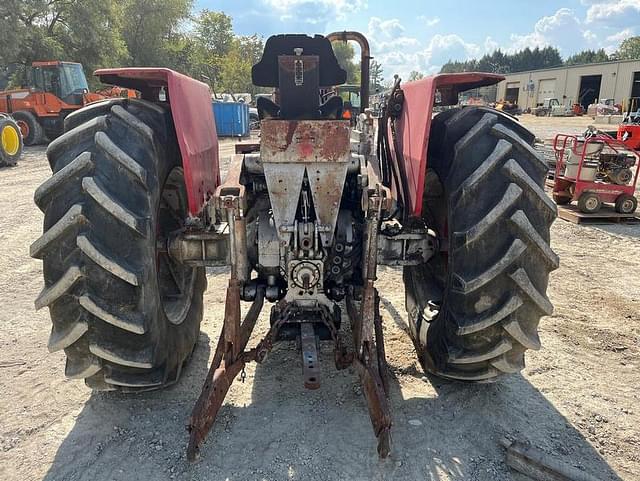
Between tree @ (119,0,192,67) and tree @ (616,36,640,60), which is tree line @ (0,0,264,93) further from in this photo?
tree @ (616,36,640,60)

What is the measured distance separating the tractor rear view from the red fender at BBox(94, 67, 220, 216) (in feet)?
0.05

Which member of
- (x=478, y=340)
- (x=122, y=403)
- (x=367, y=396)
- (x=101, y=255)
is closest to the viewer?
(x=101, y=255)

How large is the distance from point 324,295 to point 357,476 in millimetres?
1008

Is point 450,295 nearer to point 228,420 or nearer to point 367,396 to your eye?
point 367,396

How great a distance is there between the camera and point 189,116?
2.89 meters

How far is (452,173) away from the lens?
2.77m

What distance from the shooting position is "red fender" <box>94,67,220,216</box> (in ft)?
8.79

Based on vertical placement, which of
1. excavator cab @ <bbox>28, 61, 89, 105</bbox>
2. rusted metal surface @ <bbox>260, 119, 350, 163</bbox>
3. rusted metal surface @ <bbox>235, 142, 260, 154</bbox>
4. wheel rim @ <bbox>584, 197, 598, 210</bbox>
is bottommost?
wheel rim @ <bbox>584, 197, 598, 210</bbox>

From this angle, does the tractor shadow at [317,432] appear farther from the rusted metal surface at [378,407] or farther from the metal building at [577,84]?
the metal building at [577,84]

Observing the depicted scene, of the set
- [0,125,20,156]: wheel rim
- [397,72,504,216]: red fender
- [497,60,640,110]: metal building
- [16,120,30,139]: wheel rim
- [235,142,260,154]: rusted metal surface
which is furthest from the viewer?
[497,60,640,110]: metal building

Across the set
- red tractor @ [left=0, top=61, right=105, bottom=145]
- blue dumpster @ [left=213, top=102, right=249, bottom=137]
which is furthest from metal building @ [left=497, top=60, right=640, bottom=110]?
red tractor @ [left=0, top=61, right=105, bottom=145]

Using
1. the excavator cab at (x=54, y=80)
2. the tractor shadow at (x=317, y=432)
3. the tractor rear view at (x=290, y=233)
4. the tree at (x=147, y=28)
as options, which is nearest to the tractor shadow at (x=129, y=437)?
the tractor shadow at (x=317, y=432)

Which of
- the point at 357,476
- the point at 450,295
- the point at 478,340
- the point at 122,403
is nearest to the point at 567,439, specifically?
the point at 478,340

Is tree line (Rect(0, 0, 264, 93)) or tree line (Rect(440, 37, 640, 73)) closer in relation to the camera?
tree line (Rect(0, 0, 264, 93))
